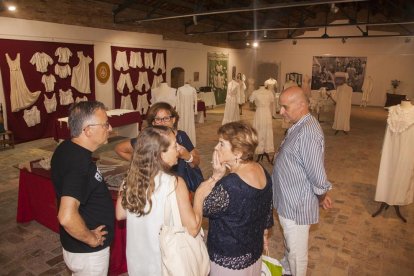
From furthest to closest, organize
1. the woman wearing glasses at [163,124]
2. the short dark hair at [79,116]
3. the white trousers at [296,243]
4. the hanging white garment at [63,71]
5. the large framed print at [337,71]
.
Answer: the large framed print at [337,71], the hanging white garment at [63,71], the woman wearing glasses at [163,124], the white trousers at [296,243], the short dark hair at [79,116]

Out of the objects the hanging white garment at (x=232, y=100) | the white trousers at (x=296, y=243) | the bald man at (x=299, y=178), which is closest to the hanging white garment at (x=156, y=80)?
the hanging white garment at (x=232, y=100)

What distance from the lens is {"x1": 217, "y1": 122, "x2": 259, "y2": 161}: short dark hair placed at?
183 cm

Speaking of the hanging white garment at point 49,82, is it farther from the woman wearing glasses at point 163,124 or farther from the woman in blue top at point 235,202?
the woman in blue top at point 235,202

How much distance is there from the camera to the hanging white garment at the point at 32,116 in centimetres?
846

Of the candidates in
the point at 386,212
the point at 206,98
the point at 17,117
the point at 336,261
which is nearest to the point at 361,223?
the point at 386,212

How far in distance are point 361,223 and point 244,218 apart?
10.9ft

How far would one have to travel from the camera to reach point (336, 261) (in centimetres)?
351

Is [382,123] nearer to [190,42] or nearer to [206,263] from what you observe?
[190,42]

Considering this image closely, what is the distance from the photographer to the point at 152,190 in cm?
162

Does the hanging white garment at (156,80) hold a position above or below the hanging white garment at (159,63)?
below

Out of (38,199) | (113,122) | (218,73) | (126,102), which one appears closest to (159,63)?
(126,102)

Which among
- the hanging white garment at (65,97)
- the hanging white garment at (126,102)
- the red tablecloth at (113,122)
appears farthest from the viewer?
the hanging white garment at (126,102)

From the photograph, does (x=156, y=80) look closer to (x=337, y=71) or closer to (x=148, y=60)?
(x=148, y=60)

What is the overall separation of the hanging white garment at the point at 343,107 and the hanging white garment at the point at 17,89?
940 centimetres
